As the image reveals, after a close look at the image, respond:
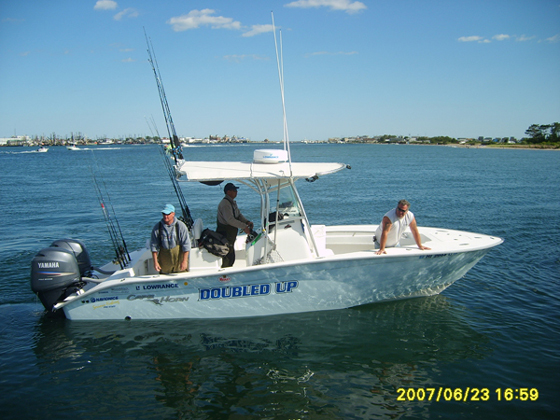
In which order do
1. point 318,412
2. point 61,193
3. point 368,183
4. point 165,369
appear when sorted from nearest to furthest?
1. point 318,412
2. point 165,369
3. point 61,193
4. point 368,183

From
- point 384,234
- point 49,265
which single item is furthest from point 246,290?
point 49,265

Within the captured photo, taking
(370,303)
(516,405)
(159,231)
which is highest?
(159,231)

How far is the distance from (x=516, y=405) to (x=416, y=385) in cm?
111

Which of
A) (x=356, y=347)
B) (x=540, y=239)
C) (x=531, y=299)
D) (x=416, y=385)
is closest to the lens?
(x=416, y=385)

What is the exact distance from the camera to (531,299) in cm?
742

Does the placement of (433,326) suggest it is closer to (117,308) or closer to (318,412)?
(318,412)

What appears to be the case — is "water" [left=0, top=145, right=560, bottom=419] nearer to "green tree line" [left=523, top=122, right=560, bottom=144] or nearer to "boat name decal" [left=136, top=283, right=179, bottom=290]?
"boat name decal" [left=136, top=283, right=179, bottom=290]

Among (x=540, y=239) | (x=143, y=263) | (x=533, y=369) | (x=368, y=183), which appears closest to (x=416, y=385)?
(x=533, y=369)

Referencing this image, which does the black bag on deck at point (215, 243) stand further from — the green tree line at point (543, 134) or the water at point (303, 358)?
the green tree line at point (543, 134)

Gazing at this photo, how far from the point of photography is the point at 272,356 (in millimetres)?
5742

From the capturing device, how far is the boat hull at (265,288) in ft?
19.9

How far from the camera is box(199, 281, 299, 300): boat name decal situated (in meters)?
6.19

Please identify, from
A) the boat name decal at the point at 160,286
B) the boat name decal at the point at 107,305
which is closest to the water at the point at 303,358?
the boat name decal at the point at 107,305

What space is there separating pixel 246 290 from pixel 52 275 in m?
3.15
